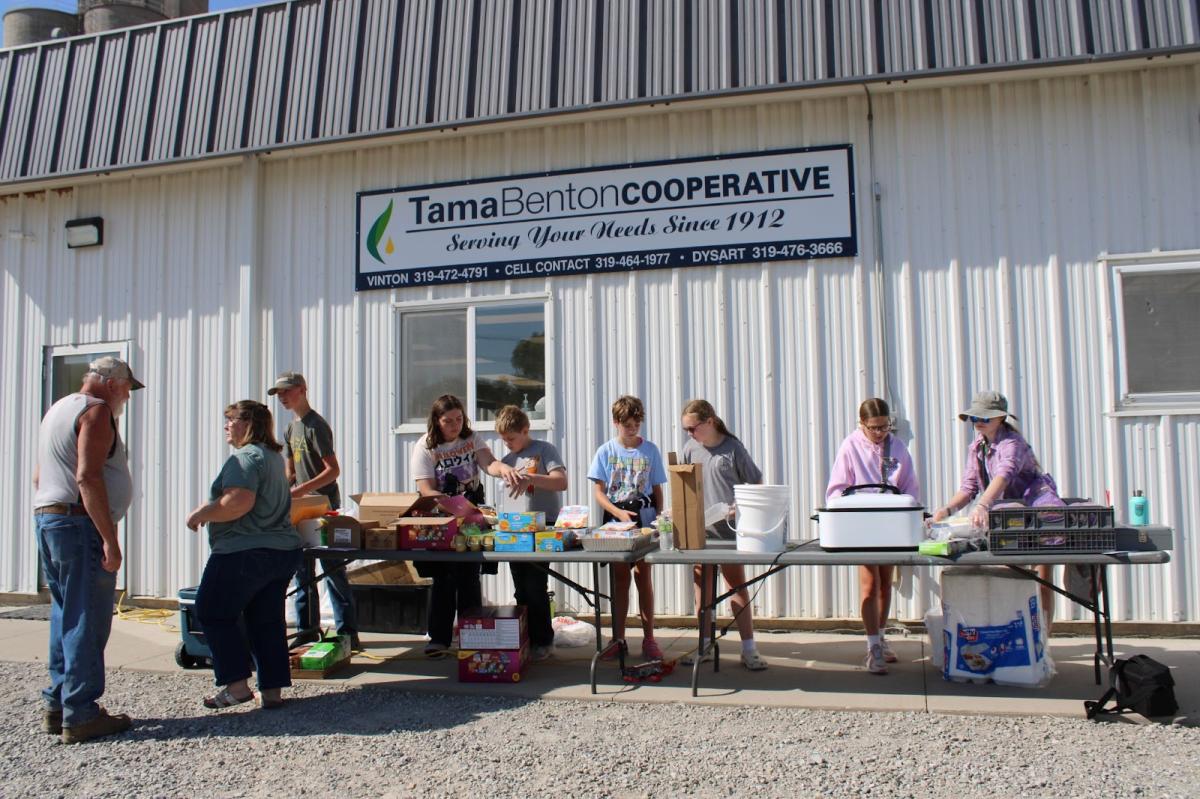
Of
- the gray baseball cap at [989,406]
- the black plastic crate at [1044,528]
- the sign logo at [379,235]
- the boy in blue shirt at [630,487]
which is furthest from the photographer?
the sign logo at [379,235]

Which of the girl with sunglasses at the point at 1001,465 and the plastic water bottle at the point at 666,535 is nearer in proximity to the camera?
the girl with sunglasses at the point at 1001,465

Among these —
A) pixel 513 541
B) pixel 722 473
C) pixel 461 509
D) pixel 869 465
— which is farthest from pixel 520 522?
pixel 869 465

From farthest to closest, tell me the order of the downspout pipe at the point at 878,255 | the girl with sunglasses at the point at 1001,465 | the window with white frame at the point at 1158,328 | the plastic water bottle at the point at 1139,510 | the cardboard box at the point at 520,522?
1. the downspout pipe at the point at 878,255
2. the window with white frame at the point at 1158,328
3. the plastic water bottle at the point at 1139,510
4. the cardboard box at the point at 520,522
5. the girl with sunglasses at the point at 1001,465

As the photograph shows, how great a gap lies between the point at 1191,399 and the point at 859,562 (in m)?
3.14

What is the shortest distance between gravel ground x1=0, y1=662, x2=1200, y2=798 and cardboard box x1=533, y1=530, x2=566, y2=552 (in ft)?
2.74

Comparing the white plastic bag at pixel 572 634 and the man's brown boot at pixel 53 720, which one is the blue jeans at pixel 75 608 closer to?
the man's brown boot at pixel 53 720

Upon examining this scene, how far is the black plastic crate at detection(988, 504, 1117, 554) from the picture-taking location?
4742mm

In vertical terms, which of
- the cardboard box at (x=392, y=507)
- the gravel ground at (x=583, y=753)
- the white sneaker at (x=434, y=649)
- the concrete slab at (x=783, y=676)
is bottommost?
the gravel ground at (x=583, y=753)

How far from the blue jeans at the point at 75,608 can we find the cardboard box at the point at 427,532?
1604mm

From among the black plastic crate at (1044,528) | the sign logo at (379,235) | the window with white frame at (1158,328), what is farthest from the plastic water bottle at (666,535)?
the sign logo at (379,235)

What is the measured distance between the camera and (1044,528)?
4758mm

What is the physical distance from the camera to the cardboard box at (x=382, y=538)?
5.71 meters

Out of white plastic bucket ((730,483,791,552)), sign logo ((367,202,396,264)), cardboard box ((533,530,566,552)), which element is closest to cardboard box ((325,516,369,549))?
cardboard box ((533,530,566,552))

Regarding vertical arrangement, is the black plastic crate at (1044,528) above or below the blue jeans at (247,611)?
above
